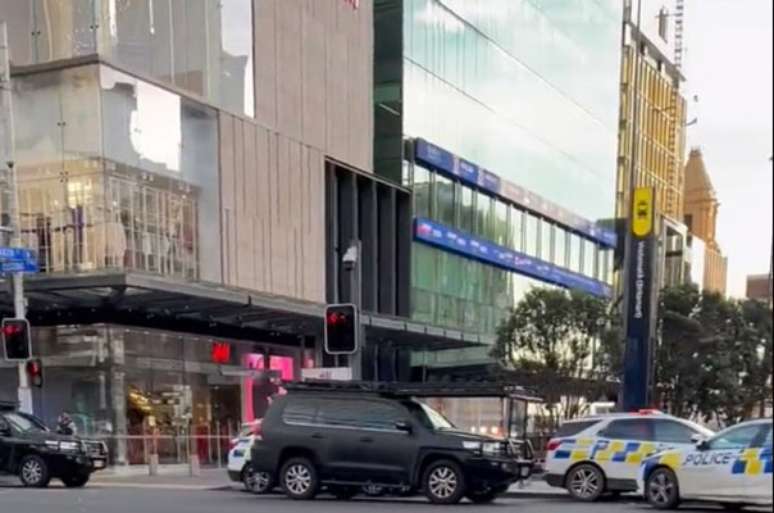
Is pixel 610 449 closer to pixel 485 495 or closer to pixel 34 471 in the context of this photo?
pixel 485 495

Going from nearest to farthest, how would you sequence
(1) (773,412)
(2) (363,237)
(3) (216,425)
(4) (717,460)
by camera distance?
1. (1) (773,412)
2. (4) (717,460)
3. (3) (216,425)
4. (2) (363,237)

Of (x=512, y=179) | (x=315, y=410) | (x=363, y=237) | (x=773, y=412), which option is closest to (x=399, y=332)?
(x=363, y=237)

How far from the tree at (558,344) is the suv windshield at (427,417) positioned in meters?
12.0

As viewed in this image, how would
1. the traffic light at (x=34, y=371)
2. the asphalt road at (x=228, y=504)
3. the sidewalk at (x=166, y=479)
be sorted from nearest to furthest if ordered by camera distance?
1. the asphalt road at (x=228, y=504)
2. the sidewalk at (x=166, y=479)
3. the traffic light at (x=34, y=371)

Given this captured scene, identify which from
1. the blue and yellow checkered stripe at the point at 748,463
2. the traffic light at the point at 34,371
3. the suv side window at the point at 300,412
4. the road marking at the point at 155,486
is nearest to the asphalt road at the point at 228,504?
the suv side window at the point at 300,412

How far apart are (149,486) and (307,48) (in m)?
17.4

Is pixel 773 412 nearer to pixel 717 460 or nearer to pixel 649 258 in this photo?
pixel 717 460

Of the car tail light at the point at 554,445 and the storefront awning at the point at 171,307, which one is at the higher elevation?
the storefront awning at the point at 171,307

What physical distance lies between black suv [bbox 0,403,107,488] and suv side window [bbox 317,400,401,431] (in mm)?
5803

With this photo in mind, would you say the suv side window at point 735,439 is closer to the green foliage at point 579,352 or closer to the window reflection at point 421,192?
the green foliage at point 579,352

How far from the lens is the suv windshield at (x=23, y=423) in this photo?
18422 millimetres

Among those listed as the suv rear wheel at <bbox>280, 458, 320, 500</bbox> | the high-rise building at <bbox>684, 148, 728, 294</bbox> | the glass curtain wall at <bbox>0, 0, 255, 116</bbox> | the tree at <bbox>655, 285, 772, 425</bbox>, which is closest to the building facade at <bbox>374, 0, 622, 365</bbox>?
the glass curtain wall at <bbox>0, 0, 255, 116</bbox>

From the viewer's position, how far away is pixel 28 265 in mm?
19406

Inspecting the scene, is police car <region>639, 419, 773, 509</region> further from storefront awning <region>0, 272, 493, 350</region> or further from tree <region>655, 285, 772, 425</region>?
storefront awning <region>0, 272, 493, 350</region>
